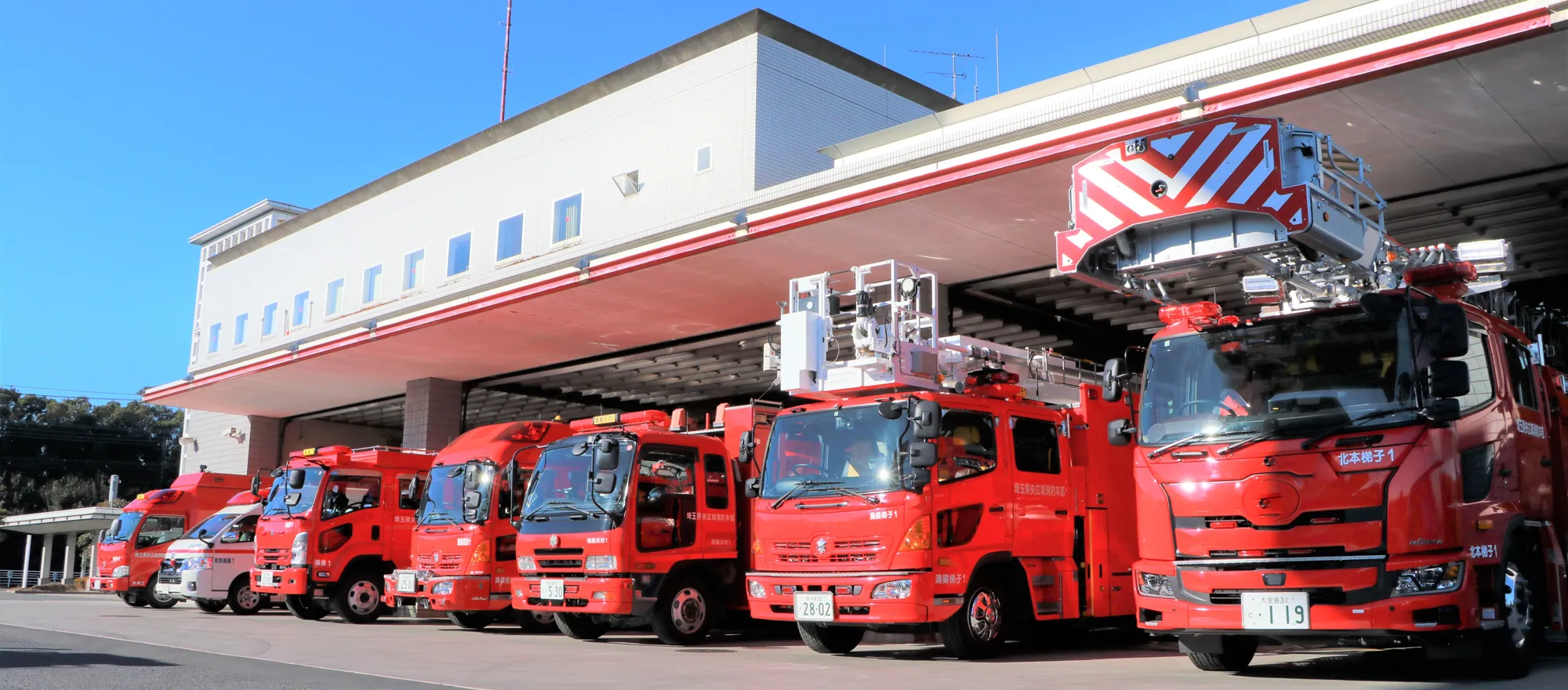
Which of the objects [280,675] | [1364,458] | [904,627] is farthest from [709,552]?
[1364,458]

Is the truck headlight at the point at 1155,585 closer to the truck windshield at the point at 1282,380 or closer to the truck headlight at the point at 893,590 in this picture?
the truck windshield at the point at 1282,380

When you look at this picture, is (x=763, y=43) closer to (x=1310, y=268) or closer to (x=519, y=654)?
(x=519, y=654)

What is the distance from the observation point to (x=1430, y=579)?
289 inches

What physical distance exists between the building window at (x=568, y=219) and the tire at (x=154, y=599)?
9117mm

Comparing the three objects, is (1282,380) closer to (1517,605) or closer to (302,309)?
(1517,605)

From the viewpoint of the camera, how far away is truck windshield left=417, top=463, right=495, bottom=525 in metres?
14.8

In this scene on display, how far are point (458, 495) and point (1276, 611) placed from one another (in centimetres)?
1019

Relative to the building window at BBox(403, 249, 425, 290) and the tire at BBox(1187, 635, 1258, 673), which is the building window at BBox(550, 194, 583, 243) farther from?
the tire at BBox(1187, 635, 1258, 673)

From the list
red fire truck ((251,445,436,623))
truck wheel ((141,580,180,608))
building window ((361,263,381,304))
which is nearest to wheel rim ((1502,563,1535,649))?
red fire truck ((251,445,436,623))

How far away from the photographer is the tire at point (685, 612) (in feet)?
40.6

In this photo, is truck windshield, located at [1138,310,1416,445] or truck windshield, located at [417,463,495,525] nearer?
truck windshield, located at [1138,310,1416,445]

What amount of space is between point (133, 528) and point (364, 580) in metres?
8.05

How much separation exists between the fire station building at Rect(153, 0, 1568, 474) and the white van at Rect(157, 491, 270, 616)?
12.5 feet

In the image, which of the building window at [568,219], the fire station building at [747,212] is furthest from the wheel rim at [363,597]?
the building window at [568,219]
